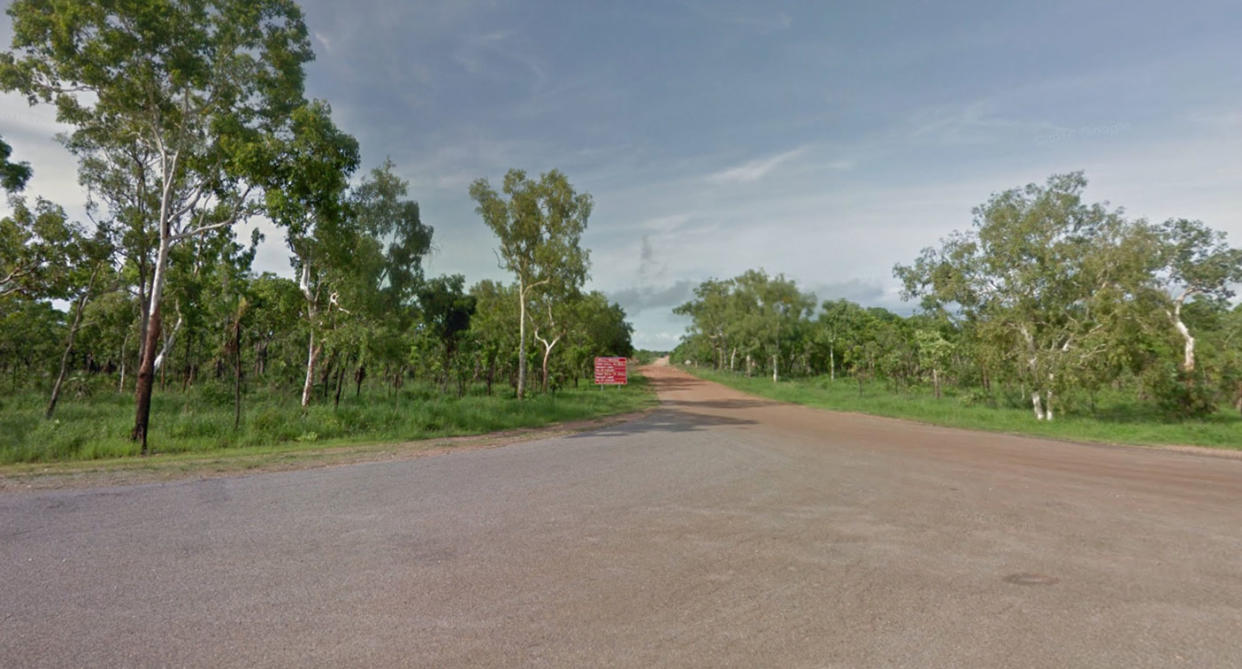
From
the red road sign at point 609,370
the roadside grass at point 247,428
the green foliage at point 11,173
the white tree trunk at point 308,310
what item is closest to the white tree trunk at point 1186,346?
the roadside grass at point 247,428

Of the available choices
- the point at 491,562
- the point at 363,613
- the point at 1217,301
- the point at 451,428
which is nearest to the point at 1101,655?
the point at 491,562

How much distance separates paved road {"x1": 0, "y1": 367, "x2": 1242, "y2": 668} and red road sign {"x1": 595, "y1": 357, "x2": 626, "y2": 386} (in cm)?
2772

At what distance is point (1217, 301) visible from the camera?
23.2 meters

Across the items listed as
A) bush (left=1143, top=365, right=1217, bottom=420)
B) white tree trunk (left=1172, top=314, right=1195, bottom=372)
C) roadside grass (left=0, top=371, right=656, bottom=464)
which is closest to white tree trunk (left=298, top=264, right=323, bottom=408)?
roadside grass (left=0, top=371, right=656, bottom=464)

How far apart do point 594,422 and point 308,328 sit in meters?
9.44

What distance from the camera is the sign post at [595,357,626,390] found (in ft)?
118

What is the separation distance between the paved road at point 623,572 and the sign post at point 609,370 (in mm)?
27712

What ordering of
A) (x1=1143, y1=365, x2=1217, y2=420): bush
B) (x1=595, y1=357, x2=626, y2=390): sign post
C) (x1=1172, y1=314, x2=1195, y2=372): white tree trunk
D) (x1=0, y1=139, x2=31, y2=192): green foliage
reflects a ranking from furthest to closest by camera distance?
(x1=595, y1=357, x2=626, y2=390): sign post
(x1=1172, y1=314, x2=1195, y2=372): white tree trunk
(x1=1143, y1=365, x2=1217, y2=420): bush
(x1=0, y1=139, x2=31, y2=192): green foliage

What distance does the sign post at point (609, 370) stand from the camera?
3611 cm

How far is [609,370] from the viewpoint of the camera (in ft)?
121

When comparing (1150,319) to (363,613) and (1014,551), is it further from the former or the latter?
(363,613)

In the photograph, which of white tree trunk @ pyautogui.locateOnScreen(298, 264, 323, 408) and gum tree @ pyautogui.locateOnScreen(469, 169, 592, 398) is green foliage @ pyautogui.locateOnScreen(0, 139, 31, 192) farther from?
gum tree @ pyautogui.locateOnScreen(469, 169, 592, 398)

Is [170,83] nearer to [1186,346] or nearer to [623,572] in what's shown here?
[623,572]

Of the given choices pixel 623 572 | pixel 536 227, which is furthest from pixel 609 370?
pixel 623 572
